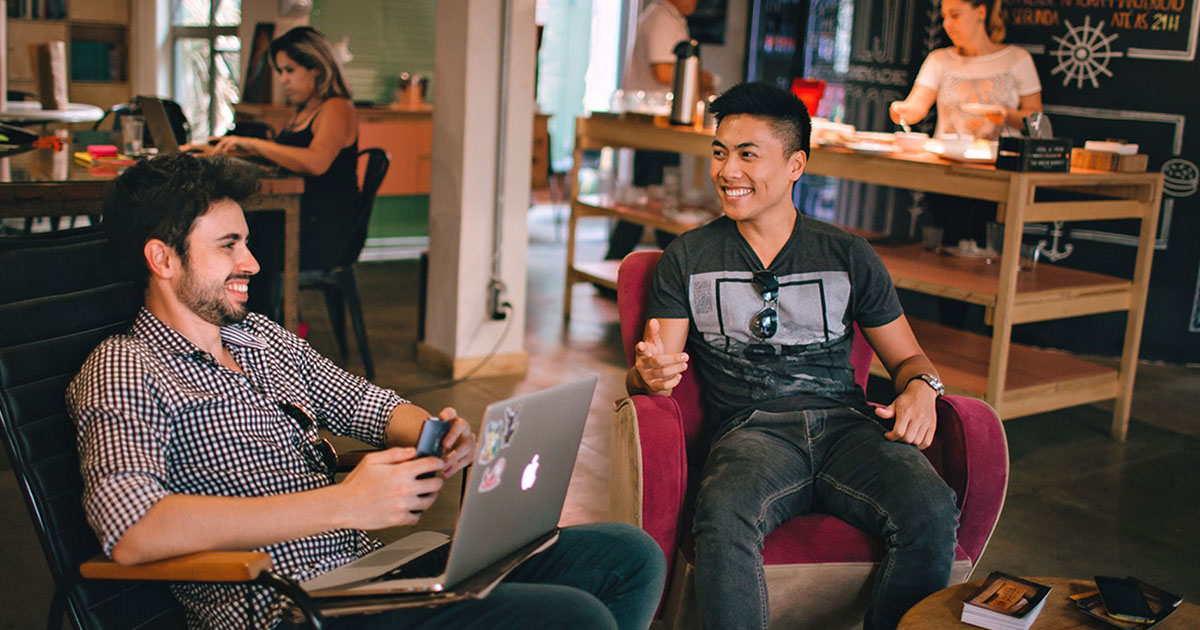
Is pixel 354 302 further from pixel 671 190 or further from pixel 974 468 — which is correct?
pixel 974 468

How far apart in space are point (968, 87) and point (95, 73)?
6.18m

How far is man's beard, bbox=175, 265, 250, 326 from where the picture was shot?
1853mm

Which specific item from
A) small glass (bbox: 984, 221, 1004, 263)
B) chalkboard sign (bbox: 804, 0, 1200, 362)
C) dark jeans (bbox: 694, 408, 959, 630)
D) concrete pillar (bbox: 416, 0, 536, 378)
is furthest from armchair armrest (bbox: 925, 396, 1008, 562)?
chalkboard sign (bbox: 804, 0, 1200, 362)

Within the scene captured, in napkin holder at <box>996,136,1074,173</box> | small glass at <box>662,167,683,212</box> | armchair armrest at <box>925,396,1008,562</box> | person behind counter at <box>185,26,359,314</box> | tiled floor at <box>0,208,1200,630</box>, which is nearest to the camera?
armchair armrest at <box>925,396,1008,562</box>

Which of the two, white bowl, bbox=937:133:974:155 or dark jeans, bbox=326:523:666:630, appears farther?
white bowl, bbox=937:133:974:155

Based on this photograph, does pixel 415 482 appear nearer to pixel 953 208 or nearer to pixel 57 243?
pixel 57 243

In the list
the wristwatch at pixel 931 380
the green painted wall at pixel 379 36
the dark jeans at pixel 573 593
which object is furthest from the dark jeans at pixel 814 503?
the green painted wall at pixel 379 36

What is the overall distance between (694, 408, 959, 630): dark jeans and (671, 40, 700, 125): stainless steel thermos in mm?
2910

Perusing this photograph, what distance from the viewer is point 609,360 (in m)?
5.15

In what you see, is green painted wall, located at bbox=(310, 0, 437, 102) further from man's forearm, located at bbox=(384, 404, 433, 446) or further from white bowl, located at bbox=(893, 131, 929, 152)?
man's forearm, located at bbox=(384, 404, 433, 446)

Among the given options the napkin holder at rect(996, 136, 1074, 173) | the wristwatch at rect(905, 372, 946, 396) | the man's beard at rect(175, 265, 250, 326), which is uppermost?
the napkin holder at rect(996, 136, 1074, 173)

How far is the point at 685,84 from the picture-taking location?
203 inches

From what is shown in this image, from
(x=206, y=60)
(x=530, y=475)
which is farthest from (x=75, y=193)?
(x=206, y=60)

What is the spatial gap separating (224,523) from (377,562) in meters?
0.29
